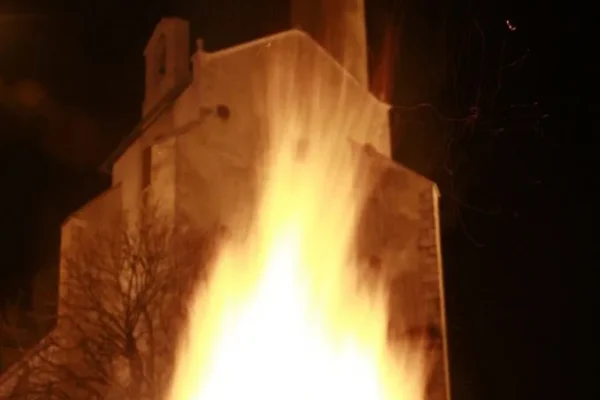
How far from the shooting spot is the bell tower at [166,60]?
1562cm

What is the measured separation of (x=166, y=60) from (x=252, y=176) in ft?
13.8

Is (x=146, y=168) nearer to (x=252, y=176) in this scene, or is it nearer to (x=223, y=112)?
(x=223, y=112)

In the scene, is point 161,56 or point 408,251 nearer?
point 408,251

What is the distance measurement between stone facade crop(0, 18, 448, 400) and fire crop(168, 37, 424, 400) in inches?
11.0

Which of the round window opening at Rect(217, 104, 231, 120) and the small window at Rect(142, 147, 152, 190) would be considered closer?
the round window opening at Rect(217, 104, 231, 120)

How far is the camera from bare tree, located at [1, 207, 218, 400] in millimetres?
10758

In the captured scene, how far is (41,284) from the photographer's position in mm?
18141

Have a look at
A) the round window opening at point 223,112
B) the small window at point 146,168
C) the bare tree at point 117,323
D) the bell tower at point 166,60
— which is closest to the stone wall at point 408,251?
the round window opening at point 223,112

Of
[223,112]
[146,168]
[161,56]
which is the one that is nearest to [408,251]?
[223,112]

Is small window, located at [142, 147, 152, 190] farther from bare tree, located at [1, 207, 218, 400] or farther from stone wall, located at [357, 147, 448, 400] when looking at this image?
stone wall, located at [357, 147, 448, 400]

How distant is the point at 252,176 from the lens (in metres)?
13.1

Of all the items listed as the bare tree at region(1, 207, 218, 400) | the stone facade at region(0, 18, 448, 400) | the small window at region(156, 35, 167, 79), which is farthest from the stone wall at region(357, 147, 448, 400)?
the small window at region(156, 35, 167, 79)

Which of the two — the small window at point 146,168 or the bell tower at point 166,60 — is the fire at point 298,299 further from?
the bell tower at point 166,60

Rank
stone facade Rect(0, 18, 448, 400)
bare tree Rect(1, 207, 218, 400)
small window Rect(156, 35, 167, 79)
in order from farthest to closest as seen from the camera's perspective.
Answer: small window Rect(156, 35, 167, 79)
stone facade Rect(0, 18, 448, 400)
bare tree Rect(1, 207, 218, 400)
